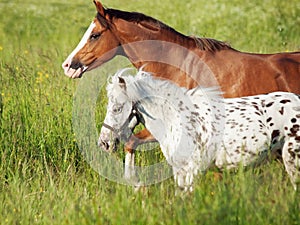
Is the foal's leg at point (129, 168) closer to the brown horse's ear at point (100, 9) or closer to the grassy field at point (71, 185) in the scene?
the grassy field at point (71, 185)

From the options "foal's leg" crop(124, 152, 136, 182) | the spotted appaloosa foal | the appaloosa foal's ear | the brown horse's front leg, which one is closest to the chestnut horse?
the brown horse's front leg

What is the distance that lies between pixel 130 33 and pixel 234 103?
1.78m

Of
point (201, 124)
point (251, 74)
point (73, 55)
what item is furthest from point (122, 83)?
point (251, 74)

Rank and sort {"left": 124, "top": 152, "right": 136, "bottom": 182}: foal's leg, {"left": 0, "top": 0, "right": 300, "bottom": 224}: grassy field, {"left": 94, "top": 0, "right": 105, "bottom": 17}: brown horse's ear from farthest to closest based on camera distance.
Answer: {"left": 94, "top": 0, "right": 105, "bottom": 17}: brown horse's ear → {"left": 124, "top": 152, "right": 136, "bottom": 182}: foal's leg → {"left": 0, "top": 0, "right": 300, "bottom": 224}: grassy field

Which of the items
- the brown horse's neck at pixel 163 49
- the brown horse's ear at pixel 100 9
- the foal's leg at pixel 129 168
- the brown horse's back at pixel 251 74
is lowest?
the foal's leg at pixel 129 168

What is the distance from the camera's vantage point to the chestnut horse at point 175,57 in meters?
7.31

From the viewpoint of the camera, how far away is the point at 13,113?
7754 mm

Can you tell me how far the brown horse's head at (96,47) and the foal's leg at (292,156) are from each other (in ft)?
7.78

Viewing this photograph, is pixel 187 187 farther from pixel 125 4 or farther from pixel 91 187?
pixel 125 4

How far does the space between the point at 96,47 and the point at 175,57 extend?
0.78 meters

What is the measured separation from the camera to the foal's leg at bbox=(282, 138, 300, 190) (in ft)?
18.8

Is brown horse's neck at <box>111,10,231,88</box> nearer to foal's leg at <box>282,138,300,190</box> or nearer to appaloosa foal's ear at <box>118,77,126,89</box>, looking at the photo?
appaloosa foal's ear at <box>118,77,126,89</box>

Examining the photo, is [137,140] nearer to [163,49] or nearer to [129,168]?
[129,168]

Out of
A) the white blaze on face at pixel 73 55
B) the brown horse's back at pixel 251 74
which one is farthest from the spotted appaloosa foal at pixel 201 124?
the white blaze on face at pixel 73 55
